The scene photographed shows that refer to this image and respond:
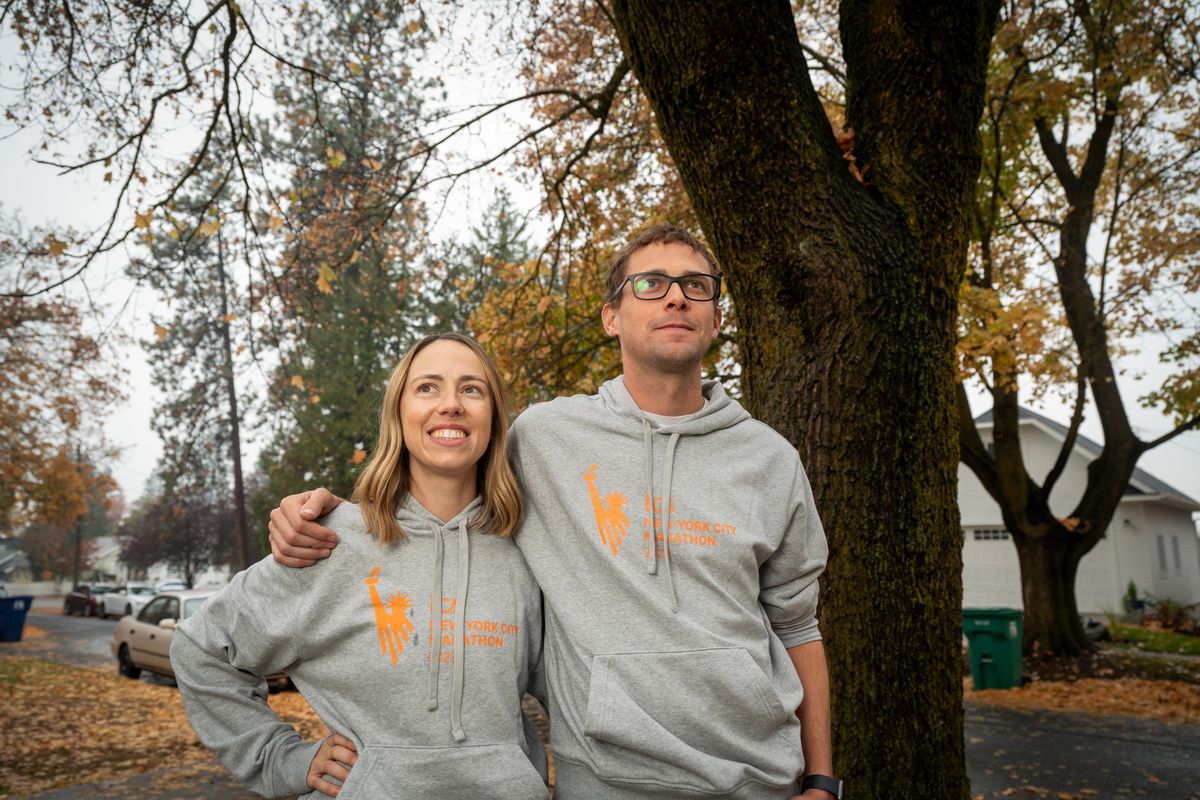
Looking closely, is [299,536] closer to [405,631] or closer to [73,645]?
[405,631]

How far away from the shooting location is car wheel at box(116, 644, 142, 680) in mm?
15539

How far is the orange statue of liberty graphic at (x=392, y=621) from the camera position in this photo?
7.41ft

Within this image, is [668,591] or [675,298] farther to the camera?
[675,298]

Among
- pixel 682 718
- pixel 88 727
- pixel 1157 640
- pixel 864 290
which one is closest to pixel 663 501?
pixel 682 718

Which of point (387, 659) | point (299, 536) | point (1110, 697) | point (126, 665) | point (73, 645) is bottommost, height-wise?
point (73, 645)

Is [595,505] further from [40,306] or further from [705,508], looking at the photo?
[40,306]

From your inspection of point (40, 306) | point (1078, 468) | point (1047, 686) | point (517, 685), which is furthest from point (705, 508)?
point (1078, 468)

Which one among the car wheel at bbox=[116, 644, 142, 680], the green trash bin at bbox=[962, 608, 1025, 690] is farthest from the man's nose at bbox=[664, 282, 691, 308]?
the car wheel at bbox=[116, 644, 142, 680]

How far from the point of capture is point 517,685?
2.35 m

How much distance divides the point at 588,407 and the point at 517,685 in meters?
0.85

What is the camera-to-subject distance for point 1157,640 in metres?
20.8

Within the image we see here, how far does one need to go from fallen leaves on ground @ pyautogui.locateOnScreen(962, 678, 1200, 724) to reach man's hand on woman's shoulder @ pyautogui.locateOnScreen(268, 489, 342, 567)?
40.8 feet

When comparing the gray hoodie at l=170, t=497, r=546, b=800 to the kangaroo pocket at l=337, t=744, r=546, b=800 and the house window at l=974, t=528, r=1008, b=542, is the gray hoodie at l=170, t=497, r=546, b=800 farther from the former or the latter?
the house window at l=974, t=528, r=1008, b=542

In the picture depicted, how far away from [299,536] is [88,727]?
10699 millimetres
